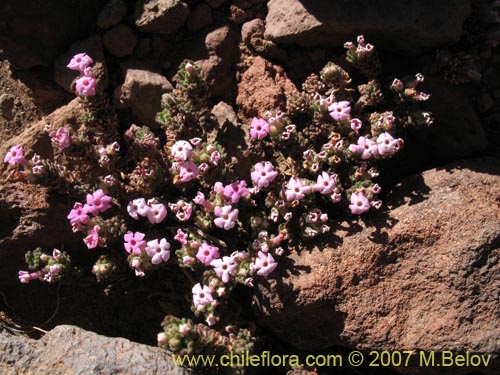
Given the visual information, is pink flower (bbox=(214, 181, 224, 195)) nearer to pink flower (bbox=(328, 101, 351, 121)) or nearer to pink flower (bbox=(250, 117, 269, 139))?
pink flower (bbox=(250, 117, 269, 139))

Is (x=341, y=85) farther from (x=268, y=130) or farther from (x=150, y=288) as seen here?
(x=150, y=288)

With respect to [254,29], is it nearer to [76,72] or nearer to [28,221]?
[76,72]

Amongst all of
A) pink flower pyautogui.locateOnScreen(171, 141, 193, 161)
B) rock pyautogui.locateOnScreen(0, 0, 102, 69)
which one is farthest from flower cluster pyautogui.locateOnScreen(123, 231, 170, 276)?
rock pyautogui.locateOnScreen(0, 0, 102, 69)

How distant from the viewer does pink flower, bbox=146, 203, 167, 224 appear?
191 inches

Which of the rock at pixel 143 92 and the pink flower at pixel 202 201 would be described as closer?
the pink flower at pixel 202 201

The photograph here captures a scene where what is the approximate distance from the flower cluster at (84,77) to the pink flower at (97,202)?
884 millimetres

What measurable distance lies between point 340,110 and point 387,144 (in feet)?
1.71

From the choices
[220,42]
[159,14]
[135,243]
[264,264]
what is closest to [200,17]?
→ [220,42]

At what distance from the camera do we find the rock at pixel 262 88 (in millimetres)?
5355

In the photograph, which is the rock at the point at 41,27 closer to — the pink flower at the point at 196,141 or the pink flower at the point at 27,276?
the pink flower at the point at 196,141

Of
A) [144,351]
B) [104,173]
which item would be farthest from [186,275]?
[104,173]

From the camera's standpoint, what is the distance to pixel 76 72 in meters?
5.40

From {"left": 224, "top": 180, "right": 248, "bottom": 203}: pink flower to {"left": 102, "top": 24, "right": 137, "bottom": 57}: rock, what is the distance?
1.83 m

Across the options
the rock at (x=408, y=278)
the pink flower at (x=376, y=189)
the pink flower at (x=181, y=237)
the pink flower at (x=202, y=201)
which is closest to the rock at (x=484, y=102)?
the rock at (x=408, y=278)
